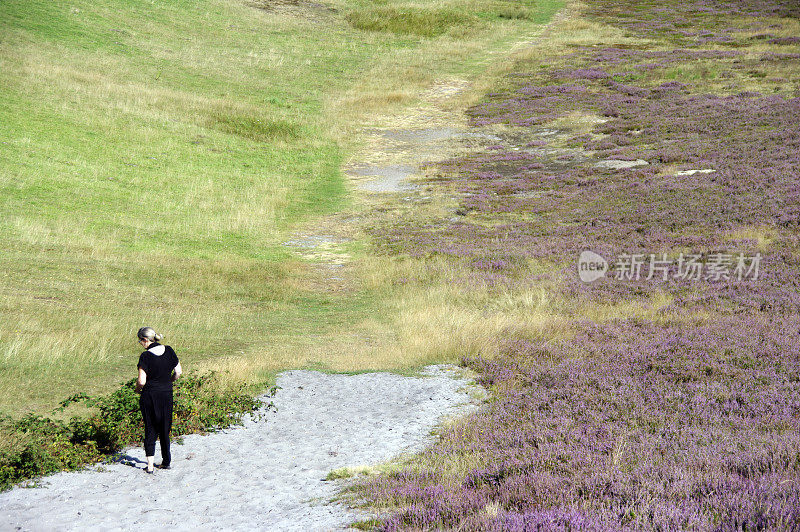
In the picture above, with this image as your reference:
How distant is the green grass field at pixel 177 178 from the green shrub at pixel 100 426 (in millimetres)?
1796

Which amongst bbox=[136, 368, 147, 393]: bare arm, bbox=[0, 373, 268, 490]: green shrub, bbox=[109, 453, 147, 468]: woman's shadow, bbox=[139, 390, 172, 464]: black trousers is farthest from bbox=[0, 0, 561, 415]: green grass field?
bbox=[136, 368, 147, 393]: bare arm

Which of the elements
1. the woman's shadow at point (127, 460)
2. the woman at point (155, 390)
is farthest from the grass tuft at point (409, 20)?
the woman's shadow at point (127, 460)

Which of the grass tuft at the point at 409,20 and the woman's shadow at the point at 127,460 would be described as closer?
the woman's shadow at the point at 127,460

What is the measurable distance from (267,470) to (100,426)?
11.2 ft

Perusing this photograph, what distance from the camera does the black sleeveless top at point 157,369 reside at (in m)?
10.5

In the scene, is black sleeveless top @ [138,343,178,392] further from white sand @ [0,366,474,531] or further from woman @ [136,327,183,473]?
white sand @ [0,366,474,531]

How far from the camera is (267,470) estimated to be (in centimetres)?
1072

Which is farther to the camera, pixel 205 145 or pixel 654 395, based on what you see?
pixel 205 145

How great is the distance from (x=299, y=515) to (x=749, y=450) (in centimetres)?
588

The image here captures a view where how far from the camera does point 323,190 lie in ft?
128

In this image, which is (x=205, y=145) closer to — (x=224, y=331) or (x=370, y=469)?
(x=224, y=331)

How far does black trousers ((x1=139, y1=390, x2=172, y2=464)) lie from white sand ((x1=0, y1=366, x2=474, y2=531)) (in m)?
0.45

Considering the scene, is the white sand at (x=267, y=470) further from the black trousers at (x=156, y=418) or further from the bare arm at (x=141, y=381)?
the bare arm at (x=141, y=381)

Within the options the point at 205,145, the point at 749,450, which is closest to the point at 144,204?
the point at 205,145
